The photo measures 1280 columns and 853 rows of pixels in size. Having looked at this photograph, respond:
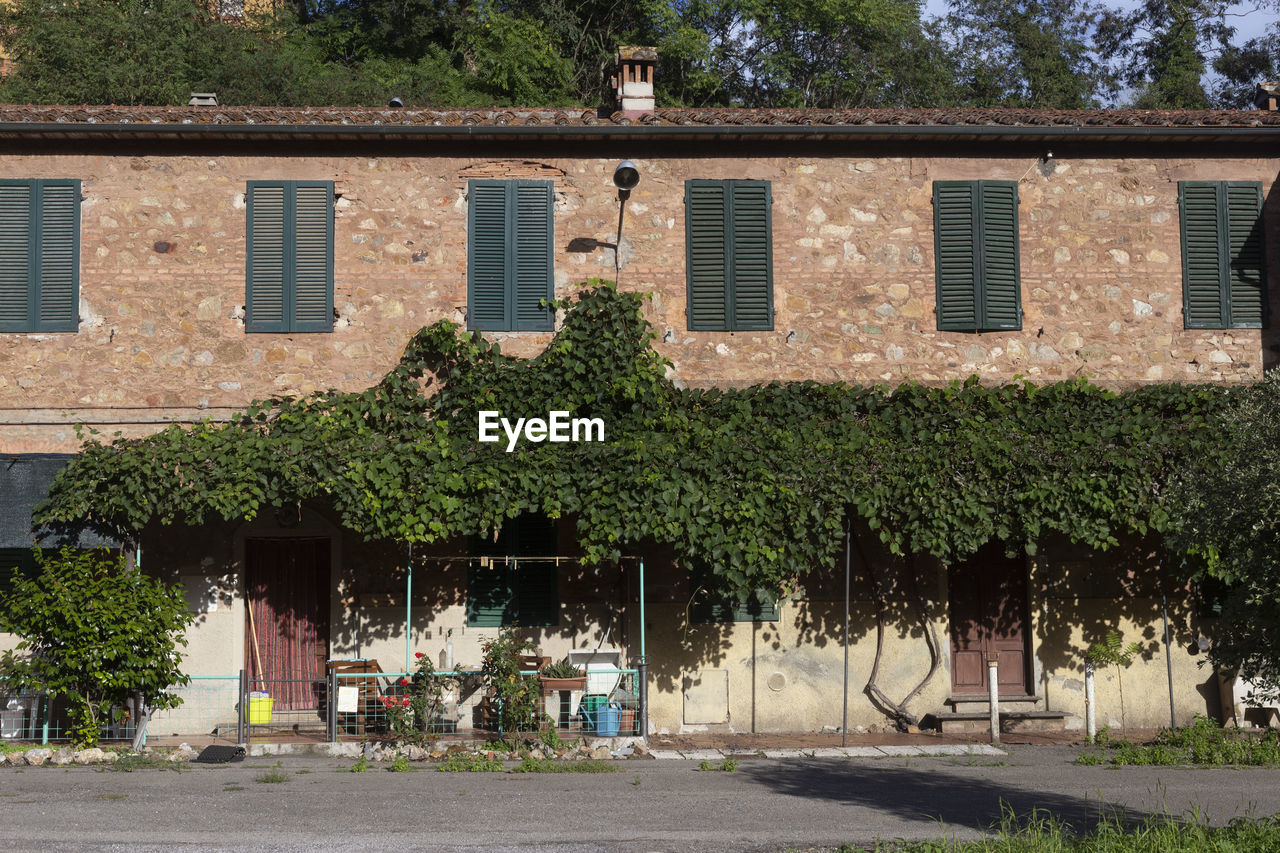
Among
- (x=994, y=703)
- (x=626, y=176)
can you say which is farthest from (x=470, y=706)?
(x=626, y=176)

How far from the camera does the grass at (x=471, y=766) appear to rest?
11.4 metres

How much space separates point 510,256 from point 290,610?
4663mm

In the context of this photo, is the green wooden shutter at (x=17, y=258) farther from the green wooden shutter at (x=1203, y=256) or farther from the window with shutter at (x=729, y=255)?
the green wooden shutter at (x=1203, y=256)

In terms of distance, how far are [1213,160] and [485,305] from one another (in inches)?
332

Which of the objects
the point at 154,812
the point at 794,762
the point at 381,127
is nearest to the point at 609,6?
the point at 381,127

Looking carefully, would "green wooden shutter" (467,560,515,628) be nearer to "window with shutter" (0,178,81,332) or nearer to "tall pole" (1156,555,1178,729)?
"window with shutter" (0,178,81,332)

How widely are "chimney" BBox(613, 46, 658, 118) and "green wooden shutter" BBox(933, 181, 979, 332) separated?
3440 millimetres

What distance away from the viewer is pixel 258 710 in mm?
13156

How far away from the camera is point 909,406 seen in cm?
1336

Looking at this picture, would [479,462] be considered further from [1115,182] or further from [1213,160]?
[1213,160]

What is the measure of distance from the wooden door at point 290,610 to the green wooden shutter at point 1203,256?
1011 centimetres

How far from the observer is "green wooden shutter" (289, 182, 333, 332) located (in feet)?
44.1

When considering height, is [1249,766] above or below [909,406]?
below

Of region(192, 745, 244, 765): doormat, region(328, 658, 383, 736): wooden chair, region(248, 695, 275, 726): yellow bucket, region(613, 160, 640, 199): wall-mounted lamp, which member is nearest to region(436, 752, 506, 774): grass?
region(328, 658, 383, 736): wooden chair
